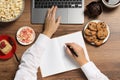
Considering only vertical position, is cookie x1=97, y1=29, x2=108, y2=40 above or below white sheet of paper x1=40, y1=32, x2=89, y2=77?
above

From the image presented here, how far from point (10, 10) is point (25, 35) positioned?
0.12m

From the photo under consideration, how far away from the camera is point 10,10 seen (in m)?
1.23

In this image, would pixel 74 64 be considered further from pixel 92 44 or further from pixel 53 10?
pixel 53 10

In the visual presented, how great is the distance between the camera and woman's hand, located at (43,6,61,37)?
4.07ft

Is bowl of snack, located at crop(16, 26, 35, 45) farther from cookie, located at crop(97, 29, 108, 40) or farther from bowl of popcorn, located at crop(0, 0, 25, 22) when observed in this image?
cookie, located at crop(97, 29, 108, 40)

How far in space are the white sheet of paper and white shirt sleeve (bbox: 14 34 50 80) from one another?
33 millimetres

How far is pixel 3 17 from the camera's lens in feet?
4.02

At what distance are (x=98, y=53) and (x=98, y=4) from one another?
0.19m

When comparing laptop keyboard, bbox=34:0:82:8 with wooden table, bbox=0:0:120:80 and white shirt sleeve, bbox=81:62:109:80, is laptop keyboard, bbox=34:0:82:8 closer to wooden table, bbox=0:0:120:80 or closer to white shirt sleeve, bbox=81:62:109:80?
wooden table, bbox=0:0:120:80

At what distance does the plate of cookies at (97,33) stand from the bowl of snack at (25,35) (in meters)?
0.21

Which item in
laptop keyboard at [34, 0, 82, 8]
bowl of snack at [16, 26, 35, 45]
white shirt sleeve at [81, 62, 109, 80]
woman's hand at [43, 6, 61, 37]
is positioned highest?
laptop keyboard at [34, 0, 82, 8]

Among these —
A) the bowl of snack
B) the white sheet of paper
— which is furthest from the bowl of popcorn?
the white sheet of paper

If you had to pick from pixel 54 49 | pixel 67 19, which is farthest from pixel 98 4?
pixel 54 49

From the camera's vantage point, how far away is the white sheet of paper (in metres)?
1.25
